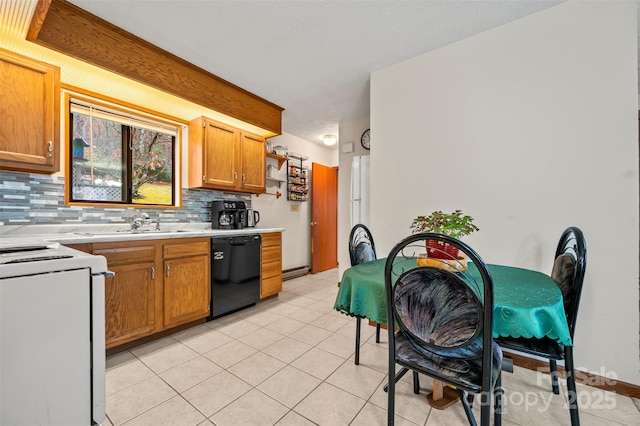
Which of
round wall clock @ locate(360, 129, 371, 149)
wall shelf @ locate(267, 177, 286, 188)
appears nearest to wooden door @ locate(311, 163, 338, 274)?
wall shelf @ locate(267, 177, 286, 188)

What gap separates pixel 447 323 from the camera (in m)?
1.05

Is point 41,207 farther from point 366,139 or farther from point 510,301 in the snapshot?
point 366,139

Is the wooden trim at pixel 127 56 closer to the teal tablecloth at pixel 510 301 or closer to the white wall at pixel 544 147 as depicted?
the white wall at pixel 544 147

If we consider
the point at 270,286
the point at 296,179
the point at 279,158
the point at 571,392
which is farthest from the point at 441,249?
the point at 296,179

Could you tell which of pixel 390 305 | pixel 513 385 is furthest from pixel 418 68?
pixel 513 385

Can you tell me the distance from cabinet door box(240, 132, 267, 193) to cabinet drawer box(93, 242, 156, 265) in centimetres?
147

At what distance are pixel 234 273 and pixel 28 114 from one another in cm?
202

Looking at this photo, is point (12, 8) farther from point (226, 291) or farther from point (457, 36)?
point (457, 36)

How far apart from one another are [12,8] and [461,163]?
10.6 ft

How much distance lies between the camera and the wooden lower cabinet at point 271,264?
3232 millimetres

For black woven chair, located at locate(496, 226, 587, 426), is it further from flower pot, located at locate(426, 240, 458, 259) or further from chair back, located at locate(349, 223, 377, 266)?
chair back, located at locate(349, 223, 377, 266)

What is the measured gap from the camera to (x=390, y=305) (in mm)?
1183

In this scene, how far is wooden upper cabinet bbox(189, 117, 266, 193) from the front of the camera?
117 inches

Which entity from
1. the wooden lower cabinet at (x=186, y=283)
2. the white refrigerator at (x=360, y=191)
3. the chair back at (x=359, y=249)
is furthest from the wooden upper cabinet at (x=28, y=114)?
the white refrigerator at (x=360, y=191)
